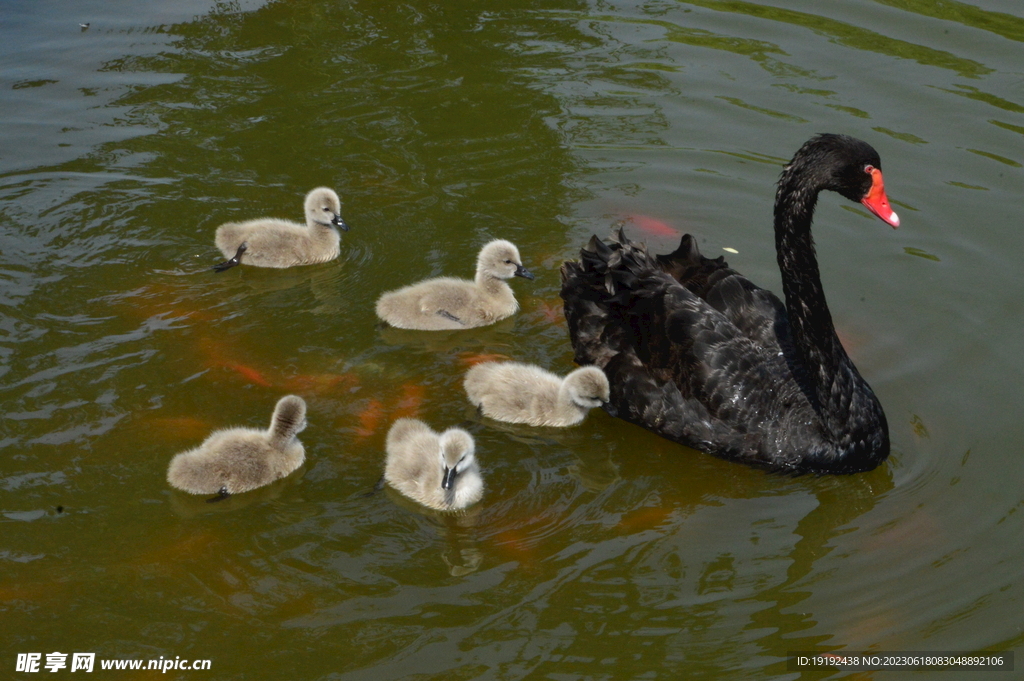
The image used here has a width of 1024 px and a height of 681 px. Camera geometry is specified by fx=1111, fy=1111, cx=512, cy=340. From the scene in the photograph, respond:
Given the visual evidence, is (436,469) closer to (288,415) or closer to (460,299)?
(288,415)

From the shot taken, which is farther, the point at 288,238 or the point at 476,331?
the point at 288,238

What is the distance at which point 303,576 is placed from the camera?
14.6 ft

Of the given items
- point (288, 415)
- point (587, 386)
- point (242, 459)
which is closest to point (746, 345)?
point (587, 386)

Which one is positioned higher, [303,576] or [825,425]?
[825,425]

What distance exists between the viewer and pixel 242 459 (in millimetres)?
4895

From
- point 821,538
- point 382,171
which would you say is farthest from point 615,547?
point 382,171

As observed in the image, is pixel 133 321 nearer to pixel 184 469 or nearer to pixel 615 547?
pixel 184 469

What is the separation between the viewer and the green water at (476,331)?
430 cm

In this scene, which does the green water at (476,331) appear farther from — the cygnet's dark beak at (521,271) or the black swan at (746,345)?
the cygnet's dark beak at (521,271)

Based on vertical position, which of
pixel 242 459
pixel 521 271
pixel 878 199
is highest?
pixel 878 199

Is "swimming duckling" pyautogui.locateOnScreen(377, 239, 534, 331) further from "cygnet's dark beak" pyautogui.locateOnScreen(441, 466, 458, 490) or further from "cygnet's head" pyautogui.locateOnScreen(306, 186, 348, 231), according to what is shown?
"cygnet's dark beak" pyautogui.locateOnScreen(441, 466, 458, 490)

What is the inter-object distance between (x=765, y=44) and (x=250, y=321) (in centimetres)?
532

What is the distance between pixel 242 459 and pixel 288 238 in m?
2.14

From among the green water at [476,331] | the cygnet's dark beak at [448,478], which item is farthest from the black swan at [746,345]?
the cygnet's dark beak at [448,478]
